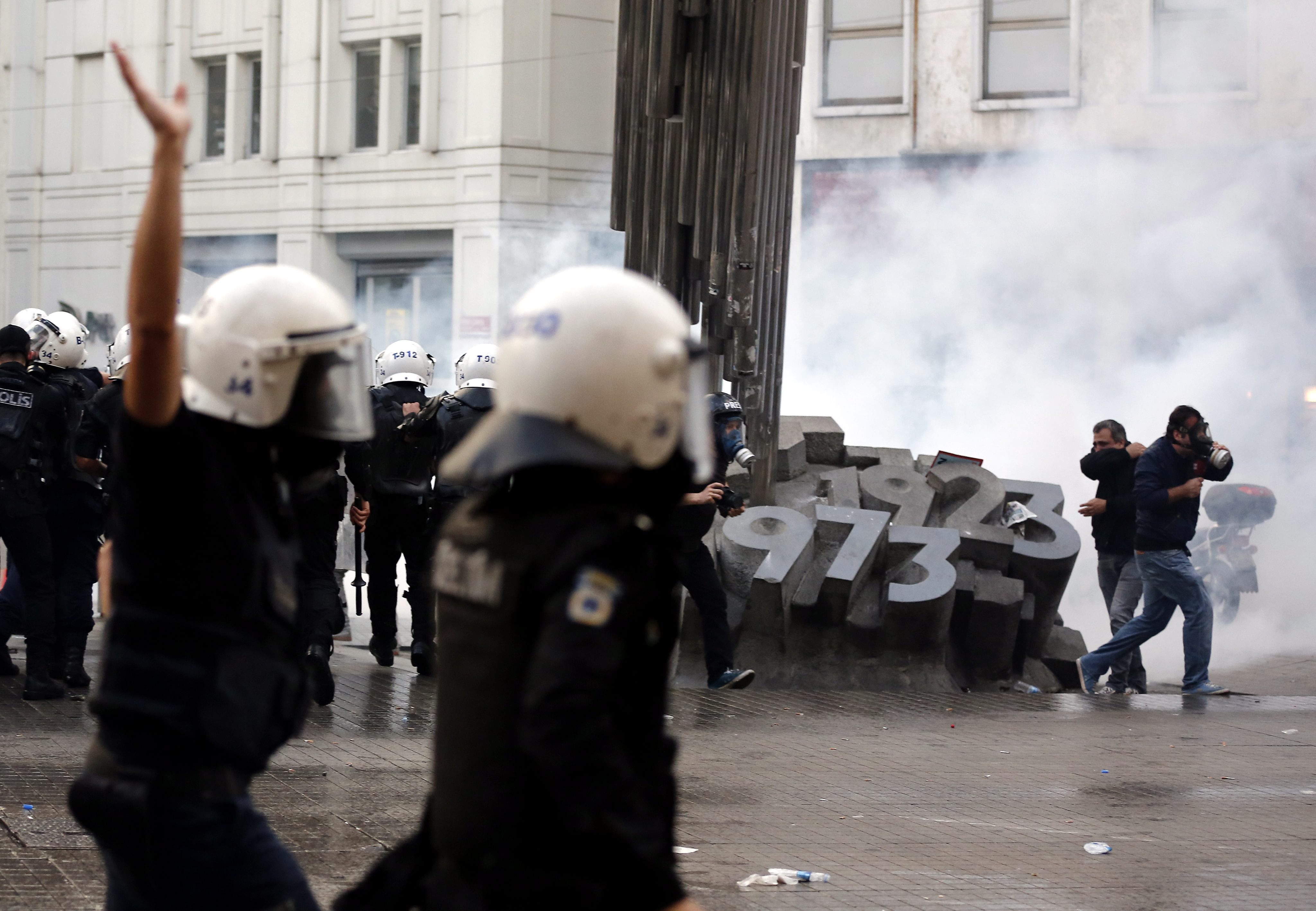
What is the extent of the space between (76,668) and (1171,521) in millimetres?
5978

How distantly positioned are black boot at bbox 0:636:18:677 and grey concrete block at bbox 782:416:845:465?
5.25m

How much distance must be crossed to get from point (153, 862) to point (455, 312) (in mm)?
23014

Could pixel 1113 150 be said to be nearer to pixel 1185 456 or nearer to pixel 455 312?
pixel 455 312

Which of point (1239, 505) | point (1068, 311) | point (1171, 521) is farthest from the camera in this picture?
point (1068, 311)

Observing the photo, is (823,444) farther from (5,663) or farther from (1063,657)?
(5,663)

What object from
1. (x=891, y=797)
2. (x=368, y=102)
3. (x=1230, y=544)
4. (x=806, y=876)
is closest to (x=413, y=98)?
(x=368, y=102)

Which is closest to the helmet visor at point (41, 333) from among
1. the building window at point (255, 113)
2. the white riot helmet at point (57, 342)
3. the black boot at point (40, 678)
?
the white riot helmet at point (57, 342)

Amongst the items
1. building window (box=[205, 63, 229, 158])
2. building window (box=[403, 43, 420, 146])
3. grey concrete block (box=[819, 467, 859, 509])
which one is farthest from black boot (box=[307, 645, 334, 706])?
building window (box=[205, 63, 229, 158])

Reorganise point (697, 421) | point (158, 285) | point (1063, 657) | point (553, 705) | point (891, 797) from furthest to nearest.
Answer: point (1063, 657)
point (891, 797)
point (158, 285)
point (697, 421)
point (553, 705)

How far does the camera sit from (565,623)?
5.81ft

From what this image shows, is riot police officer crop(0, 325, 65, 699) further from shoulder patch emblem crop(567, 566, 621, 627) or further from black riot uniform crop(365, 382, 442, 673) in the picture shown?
shoulder patch emblem crop(567, 566, 621, 627)

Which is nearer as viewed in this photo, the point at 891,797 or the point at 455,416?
the point at 891,797

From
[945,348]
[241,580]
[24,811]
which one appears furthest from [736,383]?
[945,348]

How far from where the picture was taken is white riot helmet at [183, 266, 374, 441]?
229 cm
